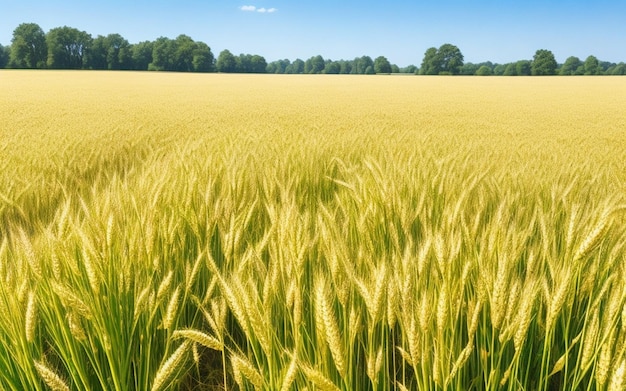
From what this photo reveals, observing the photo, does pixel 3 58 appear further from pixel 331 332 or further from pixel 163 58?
pixel 331 332

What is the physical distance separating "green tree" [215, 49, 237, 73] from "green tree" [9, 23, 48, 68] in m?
24.4

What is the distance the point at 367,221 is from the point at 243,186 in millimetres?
714

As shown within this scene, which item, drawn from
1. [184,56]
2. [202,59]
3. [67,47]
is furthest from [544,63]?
[67,47]

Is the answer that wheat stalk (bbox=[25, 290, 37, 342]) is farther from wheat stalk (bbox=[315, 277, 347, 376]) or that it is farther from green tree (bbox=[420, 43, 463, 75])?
green tree (bbox=[420, 43, 463, 75])

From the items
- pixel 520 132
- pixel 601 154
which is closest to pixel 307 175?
pixel 601 154

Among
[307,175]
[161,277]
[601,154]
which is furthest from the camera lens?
[601,154]

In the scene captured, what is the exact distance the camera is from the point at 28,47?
2254 inches

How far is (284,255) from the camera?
3.28ft

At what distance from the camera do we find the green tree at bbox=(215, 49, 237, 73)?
73.4 metres

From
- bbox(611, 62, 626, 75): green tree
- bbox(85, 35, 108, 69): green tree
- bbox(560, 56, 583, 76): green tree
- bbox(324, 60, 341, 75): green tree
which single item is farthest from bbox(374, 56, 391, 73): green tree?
bbox(85, 35, 108, 69): green tree

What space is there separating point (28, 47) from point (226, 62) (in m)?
27.7

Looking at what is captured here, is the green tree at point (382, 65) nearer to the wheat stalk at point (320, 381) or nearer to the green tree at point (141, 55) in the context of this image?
the green tree at point (141, 55)

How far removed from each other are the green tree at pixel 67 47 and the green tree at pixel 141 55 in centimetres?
592

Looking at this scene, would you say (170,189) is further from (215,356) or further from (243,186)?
(215,356)
